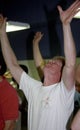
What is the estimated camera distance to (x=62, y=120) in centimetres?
175

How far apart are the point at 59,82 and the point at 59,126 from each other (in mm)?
287

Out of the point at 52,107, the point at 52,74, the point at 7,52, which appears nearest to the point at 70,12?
the point at 52,74

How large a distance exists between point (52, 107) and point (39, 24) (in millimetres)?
1693

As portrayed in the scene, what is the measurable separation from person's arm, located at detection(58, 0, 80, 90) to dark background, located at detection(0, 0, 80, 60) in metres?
1.07

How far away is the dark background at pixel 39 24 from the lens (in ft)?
9.75

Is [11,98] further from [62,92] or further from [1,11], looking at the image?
[1,11]

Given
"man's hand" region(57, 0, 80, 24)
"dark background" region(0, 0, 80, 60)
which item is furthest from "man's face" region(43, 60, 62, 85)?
"dark background" region(0, 0, 80, 60)

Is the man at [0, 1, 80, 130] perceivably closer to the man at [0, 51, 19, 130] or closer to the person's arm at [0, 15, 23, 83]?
the person's arm at [0, 15, 23, 83]

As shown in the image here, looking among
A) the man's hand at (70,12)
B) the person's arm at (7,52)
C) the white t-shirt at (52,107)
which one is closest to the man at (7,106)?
the person's arm at (7,52)

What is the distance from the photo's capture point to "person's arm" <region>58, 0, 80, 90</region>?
1571mm

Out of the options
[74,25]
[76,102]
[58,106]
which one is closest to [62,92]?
[58,106]

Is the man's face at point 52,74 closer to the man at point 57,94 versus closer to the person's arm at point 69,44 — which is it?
the man at point 57,94

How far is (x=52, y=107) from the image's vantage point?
5.80 ft

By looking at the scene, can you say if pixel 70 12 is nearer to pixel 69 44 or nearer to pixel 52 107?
pixel 69 44
